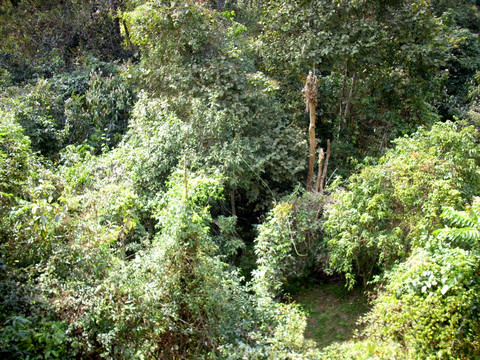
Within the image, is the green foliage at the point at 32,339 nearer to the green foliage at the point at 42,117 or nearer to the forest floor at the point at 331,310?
the forest floor at the point at 331,310

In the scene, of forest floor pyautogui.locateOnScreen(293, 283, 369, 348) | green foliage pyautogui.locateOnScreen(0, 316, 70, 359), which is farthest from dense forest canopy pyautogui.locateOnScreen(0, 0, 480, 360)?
forest floor pyautogui.locateOnScreen(293, 283, 369, 348)

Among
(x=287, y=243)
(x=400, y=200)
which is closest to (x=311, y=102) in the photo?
(x=400, y=200)

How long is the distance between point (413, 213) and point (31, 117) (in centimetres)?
791

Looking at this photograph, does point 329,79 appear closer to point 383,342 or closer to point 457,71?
point 457,71

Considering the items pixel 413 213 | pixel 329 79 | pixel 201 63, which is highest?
pixel 201 63

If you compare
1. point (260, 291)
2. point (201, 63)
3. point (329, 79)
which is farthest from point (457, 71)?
point (260, 291)

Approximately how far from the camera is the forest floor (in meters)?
5.89

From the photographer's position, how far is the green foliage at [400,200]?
5.41 m

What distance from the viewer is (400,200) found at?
19.0 feet

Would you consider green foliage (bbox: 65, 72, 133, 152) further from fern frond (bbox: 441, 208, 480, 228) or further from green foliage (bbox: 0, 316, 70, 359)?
fern frond (bbox: 441, 208, 480, 228)

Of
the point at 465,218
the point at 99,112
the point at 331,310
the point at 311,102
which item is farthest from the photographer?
the point at 99,112

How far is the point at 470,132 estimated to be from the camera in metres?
6.26

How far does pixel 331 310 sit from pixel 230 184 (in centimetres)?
256

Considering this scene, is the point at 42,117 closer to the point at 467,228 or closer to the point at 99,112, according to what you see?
the point at 99,112
